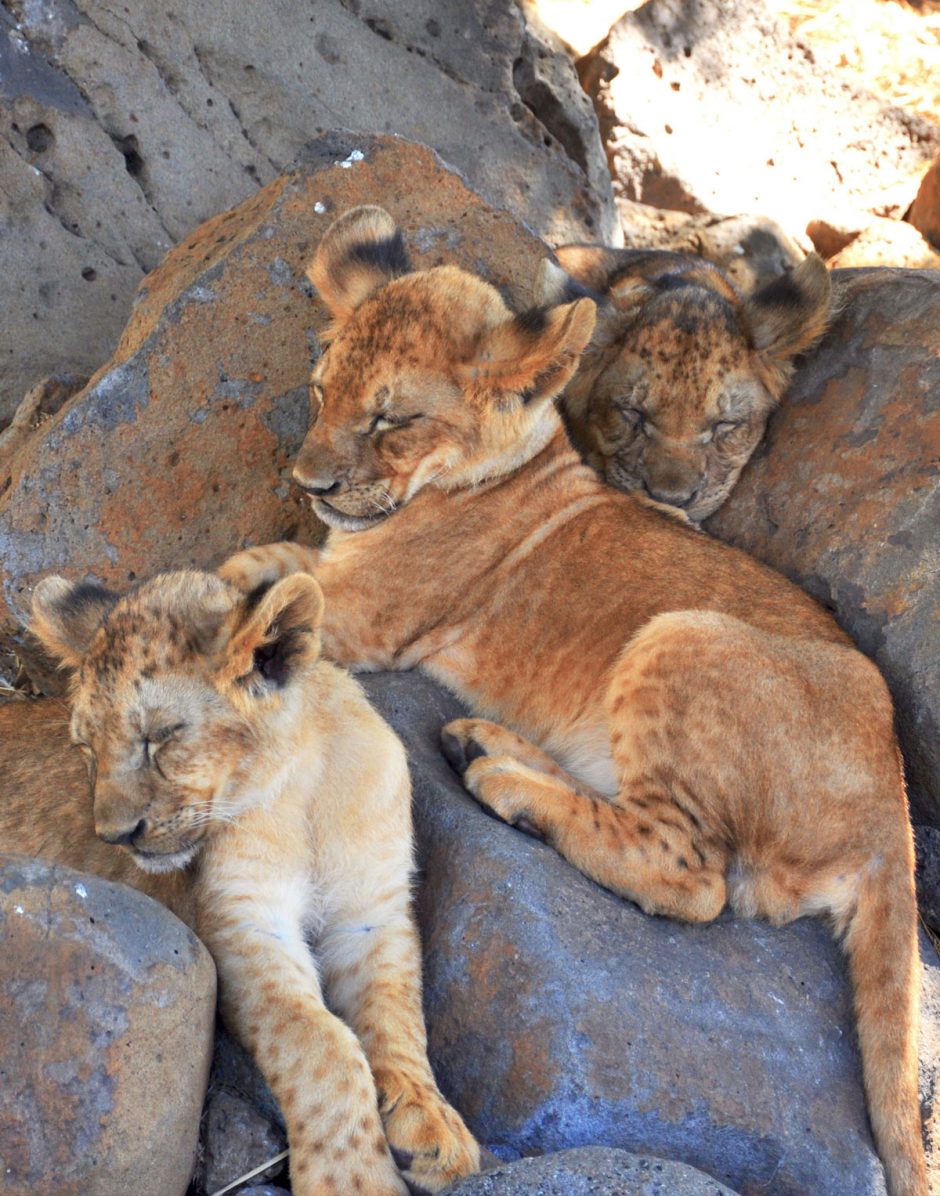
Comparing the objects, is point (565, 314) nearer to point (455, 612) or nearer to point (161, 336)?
point (455, 612)

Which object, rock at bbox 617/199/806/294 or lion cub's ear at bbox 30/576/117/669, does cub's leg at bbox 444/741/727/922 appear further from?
rock at bbox 617/199/806/294

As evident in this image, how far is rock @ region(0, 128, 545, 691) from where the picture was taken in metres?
4.51

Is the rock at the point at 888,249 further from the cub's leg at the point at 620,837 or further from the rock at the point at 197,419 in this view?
the cub's leg at the point at 620,837

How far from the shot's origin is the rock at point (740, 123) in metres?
7.94

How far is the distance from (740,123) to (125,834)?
21.9 ft

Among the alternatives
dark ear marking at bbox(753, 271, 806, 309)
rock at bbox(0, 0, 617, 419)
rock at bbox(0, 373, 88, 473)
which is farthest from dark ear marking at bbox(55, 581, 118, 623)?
dark ear marking at bbox(753, 271, 806, 309)

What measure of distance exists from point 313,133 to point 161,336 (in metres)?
1.83

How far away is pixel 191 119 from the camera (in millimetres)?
5797

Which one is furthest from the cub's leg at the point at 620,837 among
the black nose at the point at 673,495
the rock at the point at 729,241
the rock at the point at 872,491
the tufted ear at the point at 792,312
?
the rock at the point at 729,241

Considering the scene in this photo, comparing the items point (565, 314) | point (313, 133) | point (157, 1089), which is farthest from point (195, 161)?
point (157, 1089)

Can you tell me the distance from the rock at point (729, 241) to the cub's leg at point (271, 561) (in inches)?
152

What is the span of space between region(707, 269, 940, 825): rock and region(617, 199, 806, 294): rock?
2.61 meters

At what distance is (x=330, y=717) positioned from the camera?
139 inches

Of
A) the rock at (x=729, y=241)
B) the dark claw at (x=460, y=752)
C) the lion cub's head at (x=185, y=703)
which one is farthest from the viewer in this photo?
the rock at (x=729, y=241)
